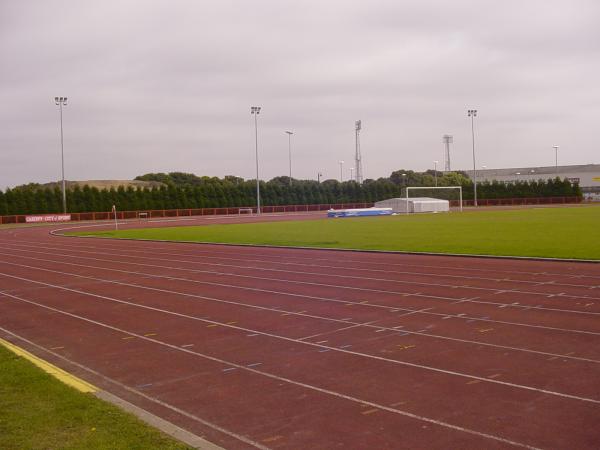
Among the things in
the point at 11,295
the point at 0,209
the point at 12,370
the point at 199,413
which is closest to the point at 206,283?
the point at 11,295

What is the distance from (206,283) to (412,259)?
7.40m

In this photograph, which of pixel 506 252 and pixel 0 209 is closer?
pixel 506 252

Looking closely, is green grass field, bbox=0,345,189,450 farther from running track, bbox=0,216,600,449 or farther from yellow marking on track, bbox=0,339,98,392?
running track, bbox=0,216,600,449

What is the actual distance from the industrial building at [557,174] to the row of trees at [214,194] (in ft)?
60.8

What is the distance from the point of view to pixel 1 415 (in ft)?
20.1

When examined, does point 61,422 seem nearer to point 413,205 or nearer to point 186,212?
point 413,205

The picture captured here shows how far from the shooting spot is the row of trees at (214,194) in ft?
240

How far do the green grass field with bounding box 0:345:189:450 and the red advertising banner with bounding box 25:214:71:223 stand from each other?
65181 mm

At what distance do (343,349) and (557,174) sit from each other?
141456 millimetres

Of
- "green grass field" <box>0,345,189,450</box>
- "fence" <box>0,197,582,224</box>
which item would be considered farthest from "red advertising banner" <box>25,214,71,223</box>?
"green grass field" <box>0,345,189,450</box>

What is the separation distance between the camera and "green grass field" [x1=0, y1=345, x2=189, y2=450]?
5.38m

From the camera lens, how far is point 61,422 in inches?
233

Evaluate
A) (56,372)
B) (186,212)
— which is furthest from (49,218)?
(56,372)

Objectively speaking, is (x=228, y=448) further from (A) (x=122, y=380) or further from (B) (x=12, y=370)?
(B) (x=12, y=370)
